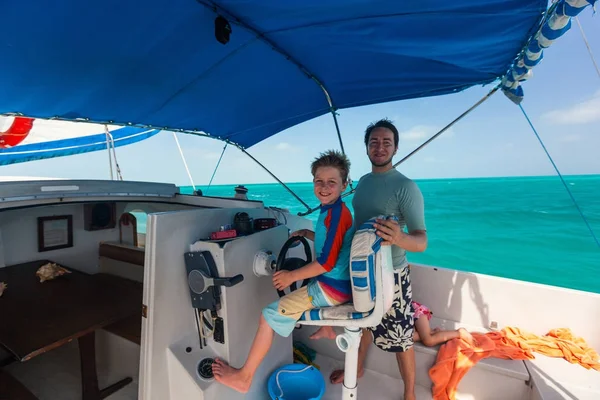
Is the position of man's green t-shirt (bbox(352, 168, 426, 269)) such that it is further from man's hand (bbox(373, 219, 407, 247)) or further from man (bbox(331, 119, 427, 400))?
man's hand (bbox(373, 219, 407, 247))

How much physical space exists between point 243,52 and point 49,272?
2222mm

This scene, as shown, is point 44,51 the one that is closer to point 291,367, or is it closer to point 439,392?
point 291,367

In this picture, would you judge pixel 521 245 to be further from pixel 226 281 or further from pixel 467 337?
pixel 226 281

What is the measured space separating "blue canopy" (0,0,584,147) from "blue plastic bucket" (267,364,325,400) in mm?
1904

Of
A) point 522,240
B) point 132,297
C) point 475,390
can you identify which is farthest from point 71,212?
point 522,240

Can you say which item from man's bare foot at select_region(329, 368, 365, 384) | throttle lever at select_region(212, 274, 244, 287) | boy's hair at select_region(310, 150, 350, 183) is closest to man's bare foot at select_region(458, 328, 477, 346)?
man's bare foot at select_region(329, 368, 365, 384)

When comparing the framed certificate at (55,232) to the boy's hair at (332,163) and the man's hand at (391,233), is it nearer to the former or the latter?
the boy's hair at (332,163)

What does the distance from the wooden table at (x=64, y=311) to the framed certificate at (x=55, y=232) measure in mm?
260

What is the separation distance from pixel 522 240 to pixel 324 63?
1542cm

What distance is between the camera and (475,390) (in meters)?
1.77

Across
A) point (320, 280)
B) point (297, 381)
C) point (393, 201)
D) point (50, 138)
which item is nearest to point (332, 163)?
point (393, 201)

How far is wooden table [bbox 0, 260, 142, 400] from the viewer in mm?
1488

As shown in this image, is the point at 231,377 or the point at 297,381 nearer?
the point at 231,377

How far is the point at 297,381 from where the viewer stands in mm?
1694
